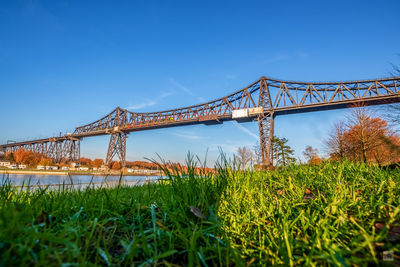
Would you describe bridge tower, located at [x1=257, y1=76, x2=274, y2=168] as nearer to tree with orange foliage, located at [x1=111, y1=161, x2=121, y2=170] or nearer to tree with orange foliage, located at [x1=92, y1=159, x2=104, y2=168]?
tree with orange foliage, located at [x1=111, y1=161, x2=121, y2=170]

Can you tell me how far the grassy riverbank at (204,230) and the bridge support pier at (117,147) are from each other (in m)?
56.3

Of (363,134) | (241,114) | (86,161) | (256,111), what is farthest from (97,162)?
(363,134)

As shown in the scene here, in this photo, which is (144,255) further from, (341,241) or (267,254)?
(341,241)

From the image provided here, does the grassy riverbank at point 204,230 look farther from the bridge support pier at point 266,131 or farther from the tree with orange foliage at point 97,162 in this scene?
the tree with orange foliage at point 97,162

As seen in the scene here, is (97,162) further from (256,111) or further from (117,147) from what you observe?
(256,111)

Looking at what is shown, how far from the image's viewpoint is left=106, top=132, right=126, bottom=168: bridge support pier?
2126 inches

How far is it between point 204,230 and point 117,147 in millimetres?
59164

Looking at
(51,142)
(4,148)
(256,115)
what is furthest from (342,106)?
(4,148)

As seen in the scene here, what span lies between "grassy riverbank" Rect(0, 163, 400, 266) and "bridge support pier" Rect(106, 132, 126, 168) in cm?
5626

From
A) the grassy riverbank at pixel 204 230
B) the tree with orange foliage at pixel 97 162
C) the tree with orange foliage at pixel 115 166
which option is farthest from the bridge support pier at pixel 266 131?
the tree with orange foliage at pixel 97 162

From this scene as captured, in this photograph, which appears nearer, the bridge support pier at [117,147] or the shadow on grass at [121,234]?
the shadow on grass at [121,234]

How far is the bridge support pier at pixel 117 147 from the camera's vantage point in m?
54.0

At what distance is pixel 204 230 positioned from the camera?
4.25 feet

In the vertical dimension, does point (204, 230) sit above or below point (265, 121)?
below
